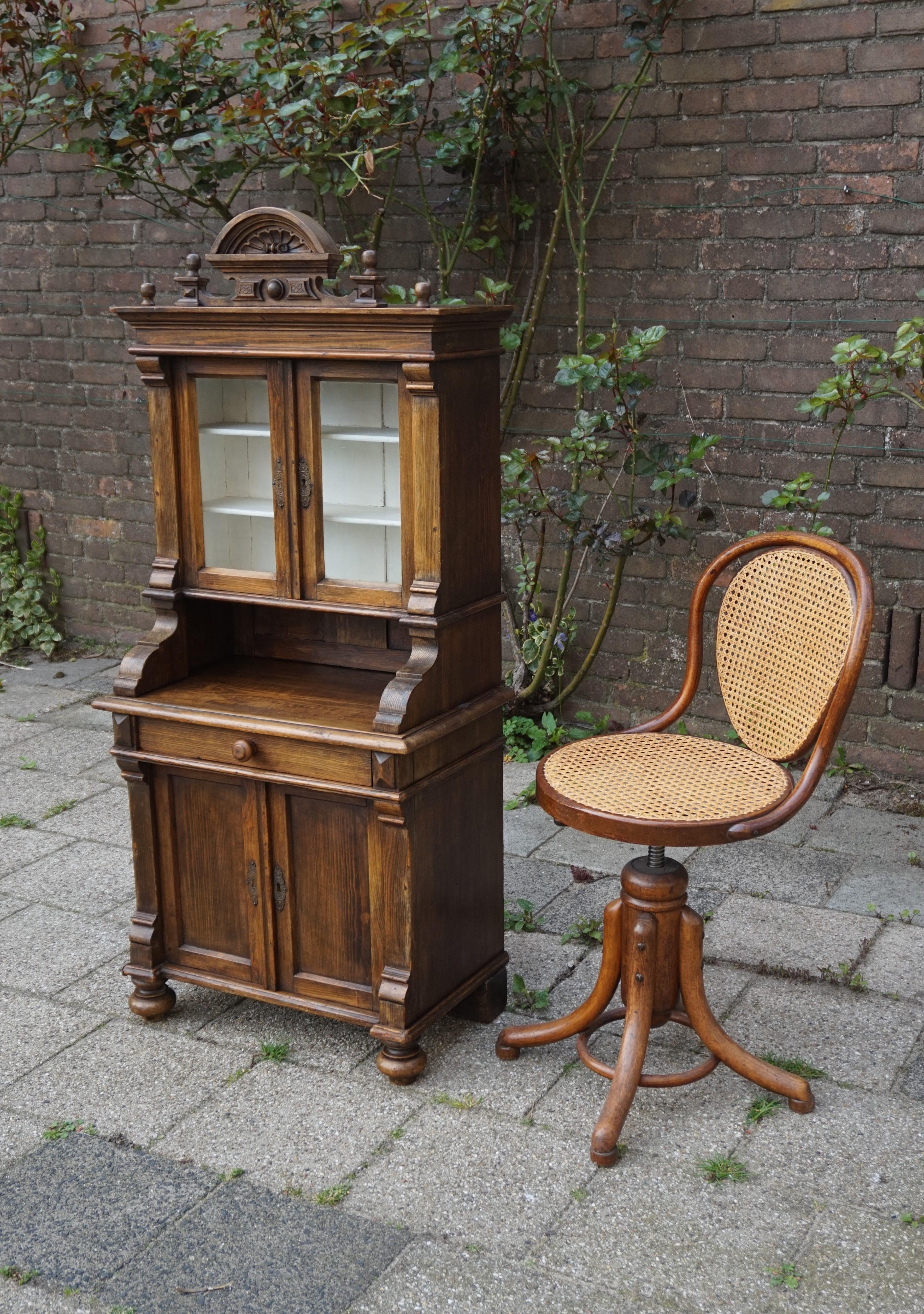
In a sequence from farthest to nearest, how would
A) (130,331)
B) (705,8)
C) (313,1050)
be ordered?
(130,331) → (705,8) → (313,1050)

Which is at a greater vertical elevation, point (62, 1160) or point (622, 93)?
point (622, 93)

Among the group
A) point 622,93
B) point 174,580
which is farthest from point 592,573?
point 174,580

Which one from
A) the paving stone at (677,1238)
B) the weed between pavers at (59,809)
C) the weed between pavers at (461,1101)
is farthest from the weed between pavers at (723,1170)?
the weed between pavers at (59,809)

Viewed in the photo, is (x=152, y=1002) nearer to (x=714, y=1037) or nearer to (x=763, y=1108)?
(x=714, y=1037)

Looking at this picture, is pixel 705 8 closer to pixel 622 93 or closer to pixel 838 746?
pixel 622 93

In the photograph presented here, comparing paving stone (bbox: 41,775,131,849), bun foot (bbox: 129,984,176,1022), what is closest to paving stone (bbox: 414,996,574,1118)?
bun foot (bbox: 129,984,176,1022)

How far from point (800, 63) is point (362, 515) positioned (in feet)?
7.81

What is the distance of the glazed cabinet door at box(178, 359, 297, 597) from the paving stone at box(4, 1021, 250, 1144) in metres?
1.07

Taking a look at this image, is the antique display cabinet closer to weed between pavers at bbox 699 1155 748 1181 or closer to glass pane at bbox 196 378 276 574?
glass pane at bbox 196 378 276 574

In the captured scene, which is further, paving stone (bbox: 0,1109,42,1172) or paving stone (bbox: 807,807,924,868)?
paving stone (bbox: 807,807,924,868)

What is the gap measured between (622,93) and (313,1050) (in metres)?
3.24

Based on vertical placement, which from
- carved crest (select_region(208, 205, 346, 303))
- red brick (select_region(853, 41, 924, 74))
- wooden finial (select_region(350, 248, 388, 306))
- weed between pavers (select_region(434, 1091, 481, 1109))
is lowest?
weed between pavers (select_region(434, 1091, 481, 1109))

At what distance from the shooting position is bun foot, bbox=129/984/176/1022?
3215 mm

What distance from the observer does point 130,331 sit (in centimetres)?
584
